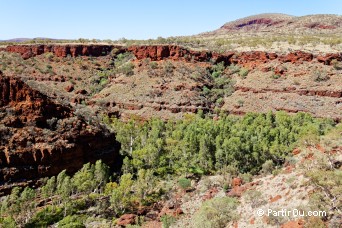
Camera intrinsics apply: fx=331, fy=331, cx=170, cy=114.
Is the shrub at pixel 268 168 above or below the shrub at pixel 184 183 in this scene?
above

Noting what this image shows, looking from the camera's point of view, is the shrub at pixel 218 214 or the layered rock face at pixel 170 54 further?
the layered rock face at pixel 170 54

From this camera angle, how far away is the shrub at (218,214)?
23.1 m

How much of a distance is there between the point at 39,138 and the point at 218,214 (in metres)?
19.9

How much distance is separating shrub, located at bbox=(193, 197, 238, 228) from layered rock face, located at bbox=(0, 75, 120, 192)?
16161 millimetres

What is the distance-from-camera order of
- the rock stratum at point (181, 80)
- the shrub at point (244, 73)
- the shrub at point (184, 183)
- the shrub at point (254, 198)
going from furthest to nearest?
1. the shrub at point (244, 73)
2. the rock stratum at point (181, 80)
3. the shrub at point (184, 183)
4. the shrub at point (254, 198)

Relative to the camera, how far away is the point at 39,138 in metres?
33.6

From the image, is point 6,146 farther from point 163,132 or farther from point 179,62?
point 179,62

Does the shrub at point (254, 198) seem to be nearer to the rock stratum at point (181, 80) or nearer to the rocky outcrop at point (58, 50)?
the rock stratum at point (181, 80)

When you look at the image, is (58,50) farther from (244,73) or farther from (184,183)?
(184,183)

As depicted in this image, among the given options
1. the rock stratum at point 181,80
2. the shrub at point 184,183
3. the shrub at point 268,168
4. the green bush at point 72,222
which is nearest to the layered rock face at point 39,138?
the green bush at point 72,222

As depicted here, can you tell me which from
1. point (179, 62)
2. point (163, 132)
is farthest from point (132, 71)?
point (163, 132)

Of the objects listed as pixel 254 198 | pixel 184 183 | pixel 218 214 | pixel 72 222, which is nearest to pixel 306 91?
pixel 184 183

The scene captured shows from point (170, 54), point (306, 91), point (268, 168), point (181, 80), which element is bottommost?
point (268, 168)

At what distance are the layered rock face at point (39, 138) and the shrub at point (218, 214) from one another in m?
16.2
